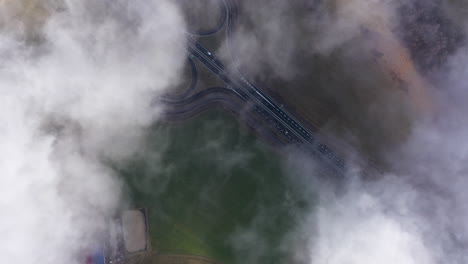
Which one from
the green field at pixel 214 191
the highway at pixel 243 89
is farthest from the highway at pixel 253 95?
the green field at pixel 214 191

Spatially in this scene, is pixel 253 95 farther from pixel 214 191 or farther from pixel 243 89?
pixel 214 191

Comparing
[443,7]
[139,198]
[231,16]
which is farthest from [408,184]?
[139,198]

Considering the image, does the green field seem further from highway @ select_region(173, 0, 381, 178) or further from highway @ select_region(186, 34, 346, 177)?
highway @ select_region(186, 34, 346, 177)

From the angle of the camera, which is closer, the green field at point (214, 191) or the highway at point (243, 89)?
the green field at point (214, 191)

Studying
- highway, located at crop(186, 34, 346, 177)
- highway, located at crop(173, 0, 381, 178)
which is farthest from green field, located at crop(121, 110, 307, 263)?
highway, located at crop(186, 34, 346, 177)

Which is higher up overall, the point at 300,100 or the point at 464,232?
the point at 300,100

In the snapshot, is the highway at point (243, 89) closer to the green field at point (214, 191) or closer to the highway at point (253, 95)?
the highway at point (253, 95)

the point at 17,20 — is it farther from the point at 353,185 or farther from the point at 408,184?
the point at 408,184

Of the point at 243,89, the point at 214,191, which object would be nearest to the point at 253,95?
the point at 243,89
